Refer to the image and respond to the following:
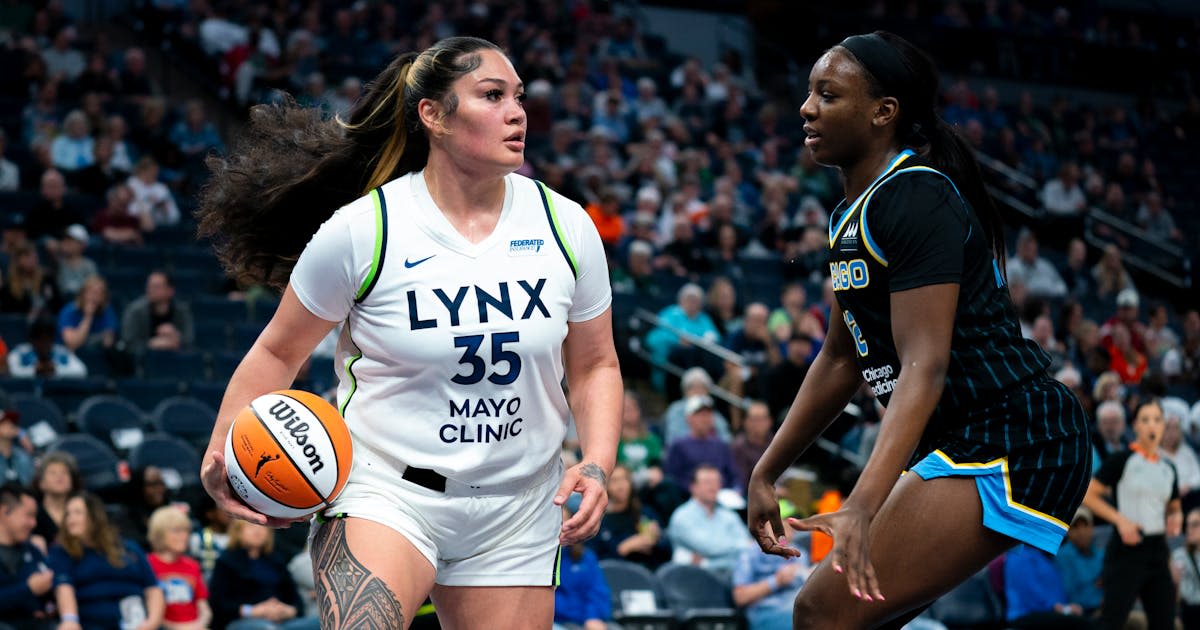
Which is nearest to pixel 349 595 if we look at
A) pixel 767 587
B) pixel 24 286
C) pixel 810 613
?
pixel 810 613

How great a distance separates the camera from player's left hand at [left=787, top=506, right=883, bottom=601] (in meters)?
3.38

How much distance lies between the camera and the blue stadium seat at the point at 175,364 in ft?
37.7

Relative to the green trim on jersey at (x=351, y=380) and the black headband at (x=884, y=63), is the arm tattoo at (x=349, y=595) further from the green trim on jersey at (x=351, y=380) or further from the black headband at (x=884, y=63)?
the black headband at (x=884, y=63)

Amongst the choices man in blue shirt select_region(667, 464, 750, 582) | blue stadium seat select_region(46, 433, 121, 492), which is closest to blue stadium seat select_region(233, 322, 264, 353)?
blue stadium seat select_region(46, 433, 121, 492)

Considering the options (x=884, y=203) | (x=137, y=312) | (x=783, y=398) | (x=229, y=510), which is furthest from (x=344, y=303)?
(x=783, y=398)

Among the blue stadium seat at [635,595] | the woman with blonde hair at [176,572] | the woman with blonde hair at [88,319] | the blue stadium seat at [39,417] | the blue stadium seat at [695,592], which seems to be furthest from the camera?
the woman with blonde hair at [88,319]

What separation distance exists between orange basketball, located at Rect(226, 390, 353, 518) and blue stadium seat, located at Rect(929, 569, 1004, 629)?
7.75 metres

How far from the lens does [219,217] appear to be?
4414 millimetres

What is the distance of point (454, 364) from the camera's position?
3838 mm

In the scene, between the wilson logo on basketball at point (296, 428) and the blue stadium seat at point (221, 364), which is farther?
the blue stadium seat at point (221, 364)

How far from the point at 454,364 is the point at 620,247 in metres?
11.4

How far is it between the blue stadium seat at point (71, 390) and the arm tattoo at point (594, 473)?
776cm

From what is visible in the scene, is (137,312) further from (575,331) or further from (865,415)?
(575,331)

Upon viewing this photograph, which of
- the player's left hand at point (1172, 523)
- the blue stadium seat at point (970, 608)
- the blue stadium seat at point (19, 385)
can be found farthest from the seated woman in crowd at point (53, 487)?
the player's left hand at point (1172, 523)
